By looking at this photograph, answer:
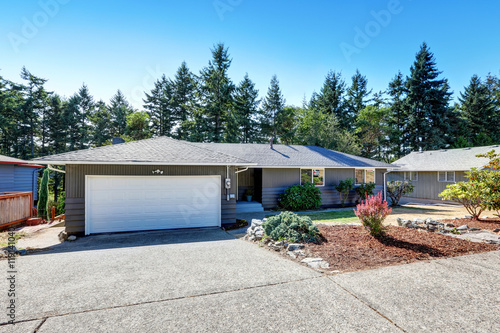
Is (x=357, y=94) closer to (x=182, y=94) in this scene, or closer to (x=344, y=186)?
(x=182, y=94)

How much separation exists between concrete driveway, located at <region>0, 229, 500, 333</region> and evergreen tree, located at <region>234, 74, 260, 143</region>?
70.5ft

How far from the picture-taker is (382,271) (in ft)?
13.4

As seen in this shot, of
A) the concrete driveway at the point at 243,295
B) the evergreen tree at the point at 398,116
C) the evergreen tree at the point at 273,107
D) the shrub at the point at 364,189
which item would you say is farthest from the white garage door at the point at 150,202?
the evergreen tree at the point at 398,116

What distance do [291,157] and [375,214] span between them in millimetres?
8260

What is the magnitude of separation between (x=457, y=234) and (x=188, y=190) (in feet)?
27.0

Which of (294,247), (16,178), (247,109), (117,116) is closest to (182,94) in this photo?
(247,109)

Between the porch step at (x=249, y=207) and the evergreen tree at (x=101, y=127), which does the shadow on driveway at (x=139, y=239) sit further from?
the evergreen tree at (x=101, y=127)

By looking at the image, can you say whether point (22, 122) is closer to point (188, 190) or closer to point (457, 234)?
point (188, 190)

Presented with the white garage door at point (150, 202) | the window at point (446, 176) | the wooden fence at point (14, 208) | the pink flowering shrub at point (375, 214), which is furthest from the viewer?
the window at point (446, 176)

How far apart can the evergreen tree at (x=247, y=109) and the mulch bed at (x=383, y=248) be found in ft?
66.3

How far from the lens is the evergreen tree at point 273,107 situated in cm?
2753

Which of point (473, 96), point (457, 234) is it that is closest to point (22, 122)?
point (457, 234)

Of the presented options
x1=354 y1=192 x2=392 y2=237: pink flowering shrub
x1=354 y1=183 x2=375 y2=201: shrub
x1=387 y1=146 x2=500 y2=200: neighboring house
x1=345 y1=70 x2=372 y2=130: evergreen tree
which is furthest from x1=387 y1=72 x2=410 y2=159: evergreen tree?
x1=354 y1=192 x2=392 y2=237: pink flowering shrub

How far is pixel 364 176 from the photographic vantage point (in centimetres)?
1408
